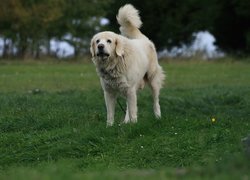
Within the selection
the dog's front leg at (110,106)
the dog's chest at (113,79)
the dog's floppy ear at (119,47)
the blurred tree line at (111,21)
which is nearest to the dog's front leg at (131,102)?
the dog's chest at (113,79)

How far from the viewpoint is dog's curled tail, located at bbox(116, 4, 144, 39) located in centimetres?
1281

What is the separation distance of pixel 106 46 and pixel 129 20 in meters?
2.22

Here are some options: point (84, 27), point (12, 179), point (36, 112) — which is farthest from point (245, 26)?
point (12, 179)

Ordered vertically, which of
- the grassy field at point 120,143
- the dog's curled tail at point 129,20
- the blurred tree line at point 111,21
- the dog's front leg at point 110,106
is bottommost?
the grassy field at point 120,143

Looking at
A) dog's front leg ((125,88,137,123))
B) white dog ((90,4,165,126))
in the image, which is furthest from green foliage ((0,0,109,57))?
dog's front leg ((125,88,137,123))

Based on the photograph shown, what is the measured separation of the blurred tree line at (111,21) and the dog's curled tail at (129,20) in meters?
30.7

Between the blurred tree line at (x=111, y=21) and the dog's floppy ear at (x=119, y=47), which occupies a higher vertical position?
the blurred tree line at (x=111, y=21)

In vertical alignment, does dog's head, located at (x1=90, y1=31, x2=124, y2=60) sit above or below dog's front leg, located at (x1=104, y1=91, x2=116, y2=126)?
above

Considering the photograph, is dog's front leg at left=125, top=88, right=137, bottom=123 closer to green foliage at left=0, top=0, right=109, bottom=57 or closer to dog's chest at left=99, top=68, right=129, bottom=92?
dog's chest at left=99, top=68, right=129, bottom=92

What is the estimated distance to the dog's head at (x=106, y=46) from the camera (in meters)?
10.8

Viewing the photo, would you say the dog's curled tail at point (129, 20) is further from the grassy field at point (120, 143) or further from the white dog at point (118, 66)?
the grassy field at point (120, 143)

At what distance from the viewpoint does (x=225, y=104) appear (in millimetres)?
14555

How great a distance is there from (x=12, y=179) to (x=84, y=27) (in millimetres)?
52759

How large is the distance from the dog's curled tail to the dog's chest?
2096 millimetres
